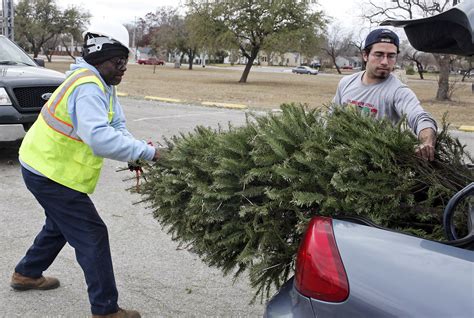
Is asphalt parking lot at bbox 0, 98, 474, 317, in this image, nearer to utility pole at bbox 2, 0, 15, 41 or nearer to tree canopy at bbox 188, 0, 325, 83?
utility pole at bbox 2, 0, 15, 41

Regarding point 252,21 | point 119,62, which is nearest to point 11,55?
point 119,62

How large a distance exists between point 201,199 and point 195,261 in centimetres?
182

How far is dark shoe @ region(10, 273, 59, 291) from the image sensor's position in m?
3.78

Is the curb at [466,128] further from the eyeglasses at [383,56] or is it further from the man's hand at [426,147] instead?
the man's hand at [426,147]

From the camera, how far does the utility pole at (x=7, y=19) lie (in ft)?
56.0

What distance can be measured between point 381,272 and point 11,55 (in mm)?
8864

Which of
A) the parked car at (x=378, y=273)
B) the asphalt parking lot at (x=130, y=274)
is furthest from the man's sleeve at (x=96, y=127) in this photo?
the parked car at (x=378, y=273)

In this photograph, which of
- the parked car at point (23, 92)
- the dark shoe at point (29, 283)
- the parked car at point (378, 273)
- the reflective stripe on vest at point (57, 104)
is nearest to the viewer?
the parked car at point (378, 273)

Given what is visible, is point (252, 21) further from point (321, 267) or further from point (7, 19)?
point (321, 267)

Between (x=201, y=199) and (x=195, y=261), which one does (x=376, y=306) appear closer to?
(x=201, y=199)

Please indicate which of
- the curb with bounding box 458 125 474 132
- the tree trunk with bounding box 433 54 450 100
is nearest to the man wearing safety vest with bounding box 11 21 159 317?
the curb with bounding box 458 125 474 132

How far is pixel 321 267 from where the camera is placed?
1846mm

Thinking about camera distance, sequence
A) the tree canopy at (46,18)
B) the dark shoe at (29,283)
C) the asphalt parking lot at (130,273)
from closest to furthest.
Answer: the asphalt parking lot at (130,273), the dark shoe at (29,283), the tree canopy at (46,18)

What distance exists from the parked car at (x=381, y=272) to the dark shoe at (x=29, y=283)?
229 cm
